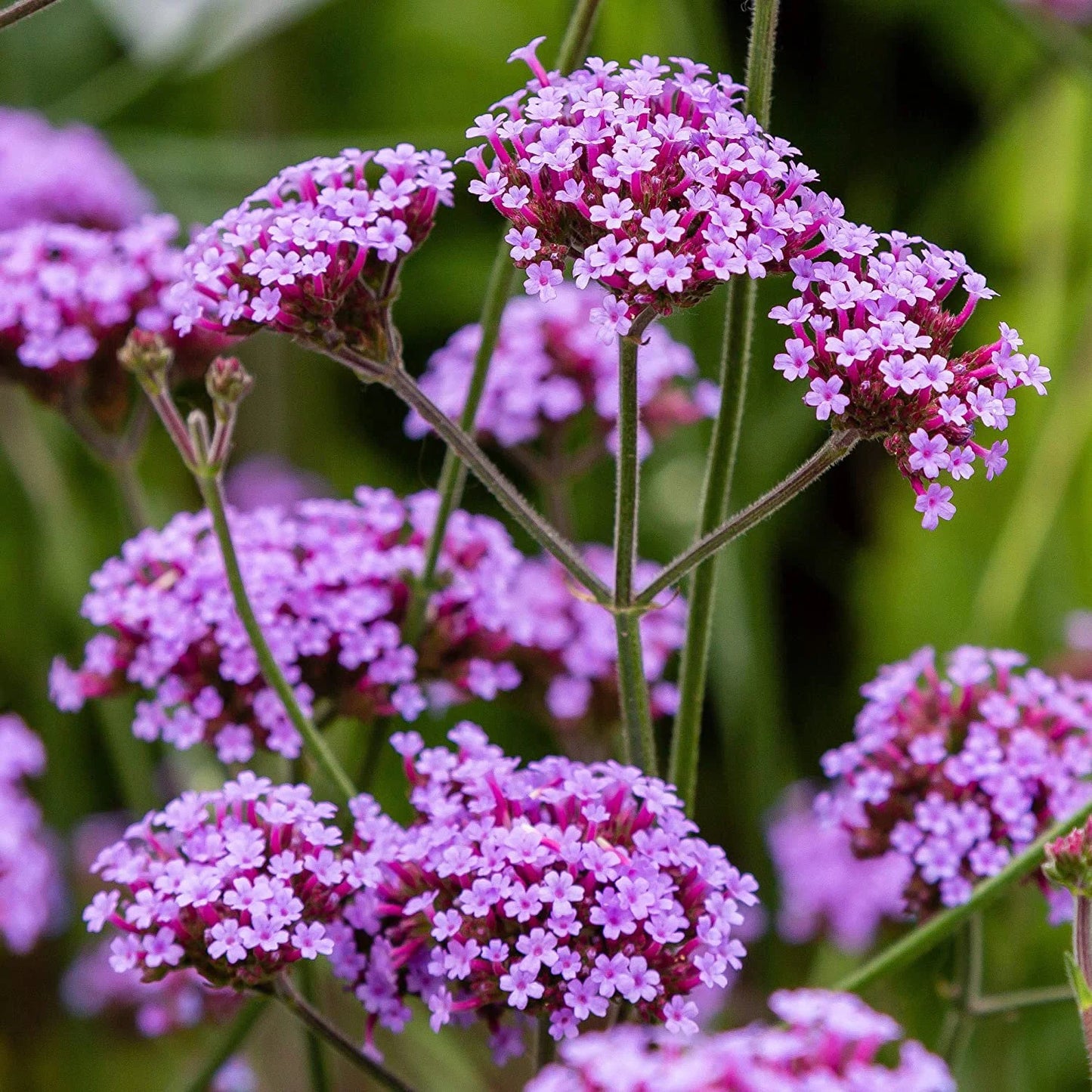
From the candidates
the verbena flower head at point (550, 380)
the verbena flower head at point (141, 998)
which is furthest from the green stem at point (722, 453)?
the verbena flower head at point (141, 998)

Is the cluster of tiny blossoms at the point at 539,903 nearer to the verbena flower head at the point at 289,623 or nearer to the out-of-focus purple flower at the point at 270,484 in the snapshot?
the verbena flower head at the point at 289,623

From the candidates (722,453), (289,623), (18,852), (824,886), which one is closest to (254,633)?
(289,623)

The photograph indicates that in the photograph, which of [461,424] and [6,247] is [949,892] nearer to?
[461,424]

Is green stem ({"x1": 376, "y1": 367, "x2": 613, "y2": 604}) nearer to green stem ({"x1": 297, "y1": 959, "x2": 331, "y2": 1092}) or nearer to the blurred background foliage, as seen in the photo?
green stem ({"x1": 297, "y1": 959, "x2": 331, "y2": 1092})

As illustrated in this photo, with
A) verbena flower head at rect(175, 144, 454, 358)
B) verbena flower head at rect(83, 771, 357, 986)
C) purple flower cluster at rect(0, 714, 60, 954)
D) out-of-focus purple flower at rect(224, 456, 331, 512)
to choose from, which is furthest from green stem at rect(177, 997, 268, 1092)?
out-of-focus purple flower at rect(224, 456, 331, 512)

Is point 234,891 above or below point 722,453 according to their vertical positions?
below

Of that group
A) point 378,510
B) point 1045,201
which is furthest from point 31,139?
point 1045,201

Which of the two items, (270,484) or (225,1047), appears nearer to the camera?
(225,1047)

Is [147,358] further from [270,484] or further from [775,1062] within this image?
[270,484]
